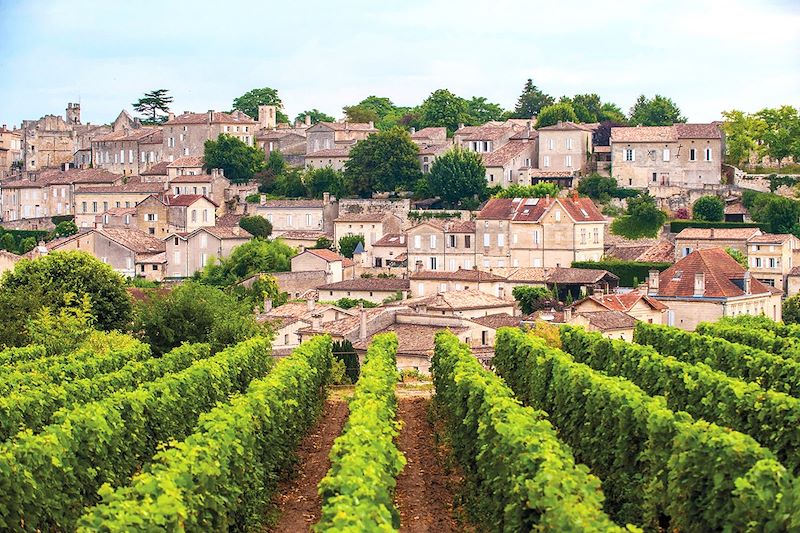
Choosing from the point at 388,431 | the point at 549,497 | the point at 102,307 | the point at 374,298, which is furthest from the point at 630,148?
the point at 549,497

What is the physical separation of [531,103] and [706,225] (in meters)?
44.5

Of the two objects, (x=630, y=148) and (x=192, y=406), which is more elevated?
(x=630, y=148)

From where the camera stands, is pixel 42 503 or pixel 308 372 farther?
pixel 308 372

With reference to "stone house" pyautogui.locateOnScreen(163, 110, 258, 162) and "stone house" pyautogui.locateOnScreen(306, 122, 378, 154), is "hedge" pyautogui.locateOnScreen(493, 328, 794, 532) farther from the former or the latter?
"stone house" pyautogui.locateOnScreen(163, 110, 258, 162)

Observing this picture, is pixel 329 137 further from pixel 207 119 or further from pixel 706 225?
pixel 706 225

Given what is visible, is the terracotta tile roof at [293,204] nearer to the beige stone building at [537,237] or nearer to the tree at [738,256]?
the beige stone building at [537,237]

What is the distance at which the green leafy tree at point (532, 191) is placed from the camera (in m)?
70.2

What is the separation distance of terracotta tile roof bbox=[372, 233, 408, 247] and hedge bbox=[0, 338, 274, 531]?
43.5 metres

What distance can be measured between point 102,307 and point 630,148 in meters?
37.2

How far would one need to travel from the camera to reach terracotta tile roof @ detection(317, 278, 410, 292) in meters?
60.7

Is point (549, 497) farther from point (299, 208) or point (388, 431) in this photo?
point (299, 208)

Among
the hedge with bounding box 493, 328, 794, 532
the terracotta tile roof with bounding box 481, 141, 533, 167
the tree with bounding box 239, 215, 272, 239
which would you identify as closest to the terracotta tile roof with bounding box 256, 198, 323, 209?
the tree with bounding box 239, 215, 272, 239

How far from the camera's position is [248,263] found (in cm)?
6825

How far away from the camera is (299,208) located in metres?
77.8
